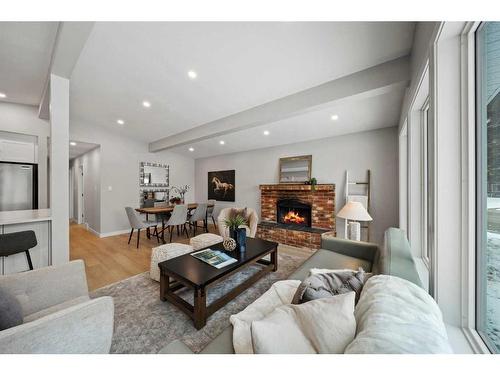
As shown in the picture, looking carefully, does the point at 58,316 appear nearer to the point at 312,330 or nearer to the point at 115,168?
the point at 312,330

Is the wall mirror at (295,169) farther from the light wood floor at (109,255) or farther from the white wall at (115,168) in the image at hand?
the white wall at (115,168)

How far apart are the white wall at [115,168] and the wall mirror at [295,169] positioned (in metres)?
3.85

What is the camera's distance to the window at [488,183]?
0.86 meters

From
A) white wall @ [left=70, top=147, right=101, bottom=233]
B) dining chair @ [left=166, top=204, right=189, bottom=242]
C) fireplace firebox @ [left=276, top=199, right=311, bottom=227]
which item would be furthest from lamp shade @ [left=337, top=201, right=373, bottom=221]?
white wall @ [left=70, top=147, right=101, bottom=233]

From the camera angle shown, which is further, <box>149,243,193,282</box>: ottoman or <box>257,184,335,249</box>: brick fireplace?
<box>257,184,335,249</box>: brick fireplace

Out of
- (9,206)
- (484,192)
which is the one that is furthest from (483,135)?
(9,206)

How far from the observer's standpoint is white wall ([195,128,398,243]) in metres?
3.41

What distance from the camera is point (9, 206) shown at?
330 cm

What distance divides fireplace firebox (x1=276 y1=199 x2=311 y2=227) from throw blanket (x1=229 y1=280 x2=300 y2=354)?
3109 mm

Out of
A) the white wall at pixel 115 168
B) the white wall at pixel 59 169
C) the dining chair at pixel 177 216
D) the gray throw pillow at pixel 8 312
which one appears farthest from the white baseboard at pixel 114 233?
the gray throw pillow at pixel 8 312

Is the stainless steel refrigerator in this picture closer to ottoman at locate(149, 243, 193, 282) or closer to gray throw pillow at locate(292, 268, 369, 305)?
ottoman at locate(149, 243, 193, 282)

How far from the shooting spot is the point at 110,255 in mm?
3225

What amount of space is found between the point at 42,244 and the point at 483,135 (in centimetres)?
393

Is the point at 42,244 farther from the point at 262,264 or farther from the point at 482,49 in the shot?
the point at 482,49
